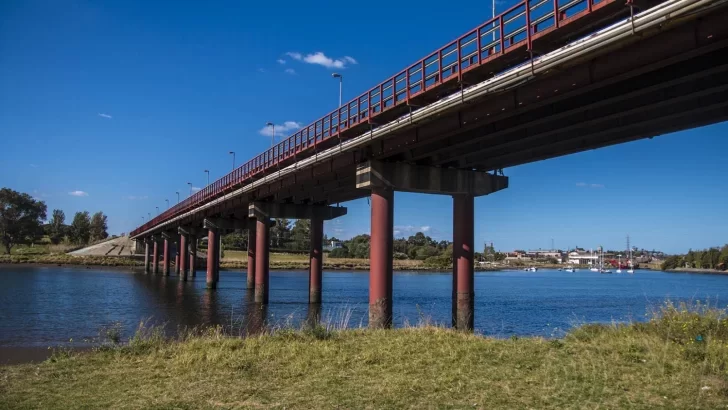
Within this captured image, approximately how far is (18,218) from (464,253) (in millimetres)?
178527

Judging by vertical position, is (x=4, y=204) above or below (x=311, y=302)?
above

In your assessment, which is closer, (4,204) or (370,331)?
(370,331)

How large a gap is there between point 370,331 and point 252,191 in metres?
34.9

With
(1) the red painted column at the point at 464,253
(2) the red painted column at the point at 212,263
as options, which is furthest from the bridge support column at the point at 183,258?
(1) the red painted column at the point at 464,253

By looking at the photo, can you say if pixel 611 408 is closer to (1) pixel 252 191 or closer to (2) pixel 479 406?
(2) pixel 479 406

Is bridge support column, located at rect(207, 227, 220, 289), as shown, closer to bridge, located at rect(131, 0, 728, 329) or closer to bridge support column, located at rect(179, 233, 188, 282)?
bridge support column, located at rect(179, 233, 188, 282)

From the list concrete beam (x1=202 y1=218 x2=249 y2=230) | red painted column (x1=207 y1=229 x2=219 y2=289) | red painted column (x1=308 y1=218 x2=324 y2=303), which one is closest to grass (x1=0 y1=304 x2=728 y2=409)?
red painted column (x1=308 y1=218 x2=324 y2=303)

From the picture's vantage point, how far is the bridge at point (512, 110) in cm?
1545

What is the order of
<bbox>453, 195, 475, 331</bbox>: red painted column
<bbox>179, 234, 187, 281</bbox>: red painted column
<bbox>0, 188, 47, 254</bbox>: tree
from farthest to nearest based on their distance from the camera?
1. <bbox>0, 188, 47, 254</bbox>: tree
2. <bbox>179, 234, 187, 281</bbox>: red painted column
3. <bbox>453, 195, 475, 331</bbox>: red painted column

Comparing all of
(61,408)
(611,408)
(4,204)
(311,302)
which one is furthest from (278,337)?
(4,204)

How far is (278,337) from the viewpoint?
1617 cm

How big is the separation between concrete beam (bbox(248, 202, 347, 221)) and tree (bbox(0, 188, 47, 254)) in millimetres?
145073

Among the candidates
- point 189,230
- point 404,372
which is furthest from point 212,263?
point 404,372

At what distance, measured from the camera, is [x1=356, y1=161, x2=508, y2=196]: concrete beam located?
30.9 m
